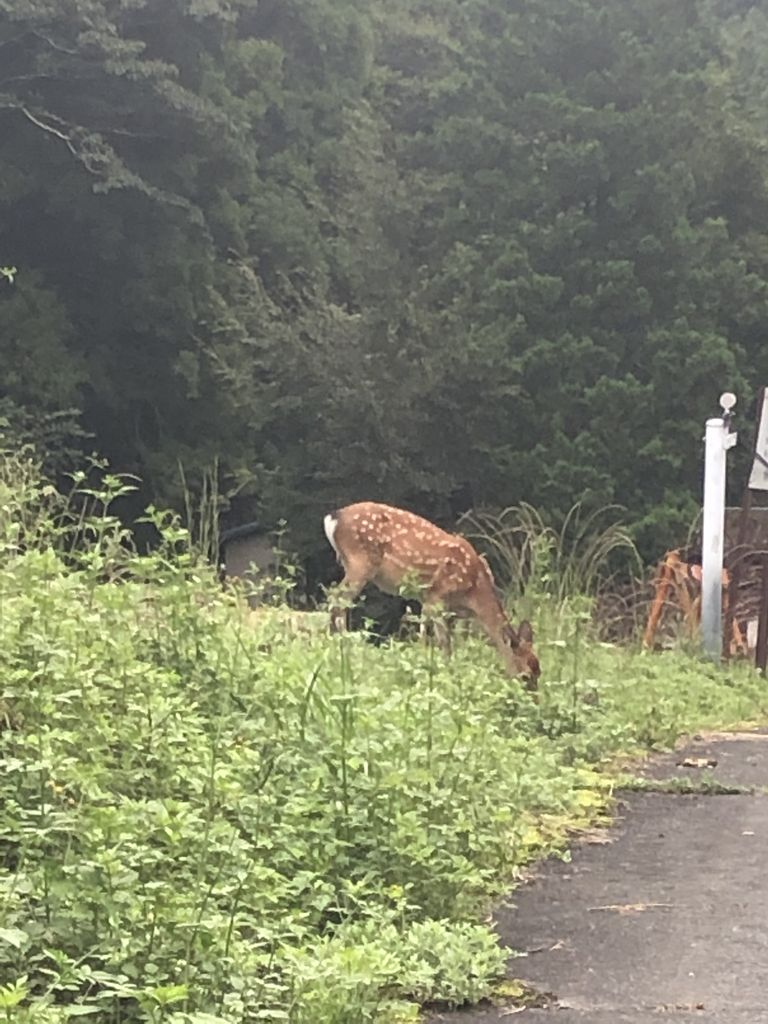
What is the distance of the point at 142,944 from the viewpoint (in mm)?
2859

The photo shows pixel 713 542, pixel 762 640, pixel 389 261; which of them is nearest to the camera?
pixel 713 542

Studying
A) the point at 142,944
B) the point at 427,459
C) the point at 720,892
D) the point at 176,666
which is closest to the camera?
the point at 142,944

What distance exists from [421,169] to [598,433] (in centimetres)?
504

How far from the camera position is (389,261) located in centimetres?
2284

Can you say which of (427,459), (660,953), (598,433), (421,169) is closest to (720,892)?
(660,953)

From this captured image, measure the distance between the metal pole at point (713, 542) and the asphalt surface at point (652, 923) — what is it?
18.8ft

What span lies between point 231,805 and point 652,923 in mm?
993

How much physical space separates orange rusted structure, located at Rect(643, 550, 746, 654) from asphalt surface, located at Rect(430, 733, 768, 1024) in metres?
6.32

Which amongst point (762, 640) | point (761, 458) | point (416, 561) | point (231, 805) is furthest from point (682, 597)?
point (231, 805)

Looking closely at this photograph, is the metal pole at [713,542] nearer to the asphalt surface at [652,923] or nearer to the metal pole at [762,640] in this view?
the metal pole at [762,640]

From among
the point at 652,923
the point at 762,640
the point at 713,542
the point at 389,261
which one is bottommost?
the point at 652,923

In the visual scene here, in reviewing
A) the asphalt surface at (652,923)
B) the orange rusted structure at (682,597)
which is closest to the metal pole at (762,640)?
the orange rusted structure at (682,597)

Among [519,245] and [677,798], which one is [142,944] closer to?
[677,798]

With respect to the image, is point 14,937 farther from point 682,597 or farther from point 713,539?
point 682,597
